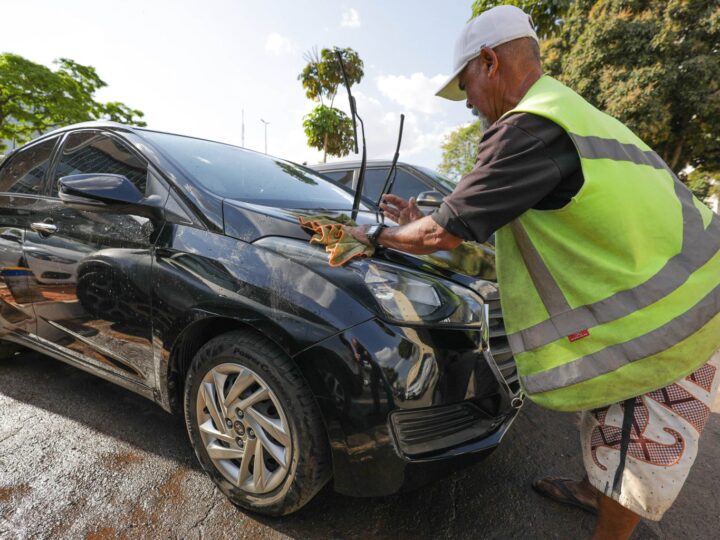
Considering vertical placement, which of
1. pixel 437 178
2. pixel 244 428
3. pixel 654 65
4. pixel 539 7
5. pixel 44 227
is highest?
pixel 654 65

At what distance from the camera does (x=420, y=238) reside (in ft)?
4.43

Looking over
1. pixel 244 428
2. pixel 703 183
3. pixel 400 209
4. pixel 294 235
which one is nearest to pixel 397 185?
pixel 400 209

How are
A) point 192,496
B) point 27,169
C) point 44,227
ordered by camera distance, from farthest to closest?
1. point 27,169
2. point 44,227
3. point 192,496

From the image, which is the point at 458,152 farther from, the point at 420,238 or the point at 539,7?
the point at 420,238

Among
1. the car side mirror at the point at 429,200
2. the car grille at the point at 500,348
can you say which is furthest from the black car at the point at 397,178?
the car grille at the point at 500,348

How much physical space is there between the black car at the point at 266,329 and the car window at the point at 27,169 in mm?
505

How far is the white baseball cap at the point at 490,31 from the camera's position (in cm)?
129

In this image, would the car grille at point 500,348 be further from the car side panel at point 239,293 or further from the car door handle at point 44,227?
→ the car door handle at point 44,227

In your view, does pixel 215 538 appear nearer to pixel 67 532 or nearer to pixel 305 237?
pixel 67 532

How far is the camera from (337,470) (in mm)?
1430

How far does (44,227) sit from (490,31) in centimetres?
244

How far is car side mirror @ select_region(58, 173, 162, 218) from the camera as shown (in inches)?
72.6

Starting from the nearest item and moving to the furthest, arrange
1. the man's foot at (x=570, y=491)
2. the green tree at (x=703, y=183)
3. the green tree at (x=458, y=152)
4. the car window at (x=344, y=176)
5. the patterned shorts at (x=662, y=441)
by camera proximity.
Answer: the patterned shorts at (x=662, y=441)
the man's foot at (x=570, y=491)
the car window at (x=344, y=176)
the green tree at (x=703, y=183)
the green tree at (x=458, y=152)

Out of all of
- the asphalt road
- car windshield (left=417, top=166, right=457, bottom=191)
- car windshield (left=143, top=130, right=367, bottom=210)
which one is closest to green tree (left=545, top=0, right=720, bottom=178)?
car windshield (left=417, top=166, right=457, bottom=191)
